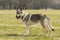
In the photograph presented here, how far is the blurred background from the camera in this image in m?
73.1

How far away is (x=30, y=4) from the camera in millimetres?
77938

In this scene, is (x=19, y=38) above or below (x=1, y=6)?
above

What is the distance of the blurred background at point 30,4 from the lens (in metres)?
73.1

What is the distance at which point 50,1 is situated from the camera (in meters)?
82.9

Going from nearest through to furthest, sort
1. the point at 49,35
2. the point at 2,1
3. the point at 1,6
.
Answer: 1. the point at 49,35
2. the point at 1,6
3. the point at 2,1

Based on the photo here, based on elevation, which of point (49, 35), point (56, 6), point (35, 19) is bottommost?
point (56, 6)

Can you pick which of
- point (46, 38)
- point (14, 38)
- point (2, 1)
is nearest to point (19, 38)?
point (14, 38)

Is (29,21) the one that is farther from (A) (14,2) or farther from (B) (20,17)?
(A) (14,2)

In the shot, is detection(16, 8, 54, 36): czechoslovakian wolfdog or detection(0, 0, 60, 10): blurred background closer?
detection(16, 8, 54, 36): czechoslovakian wolfdog

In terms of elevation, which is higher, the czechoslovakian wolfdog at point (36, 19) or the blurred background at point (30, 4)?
the czechoslovakian wolfdog at point (36, 19)

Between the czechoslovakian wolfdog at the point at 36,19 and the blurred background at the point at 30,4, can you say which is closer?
the czechoslovakian wolfdog at the point at 36,19

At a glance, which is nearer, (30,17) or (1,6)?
(30,17)

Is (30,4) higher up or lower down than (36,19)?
lower down

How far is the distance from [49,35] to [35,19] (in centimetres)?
134
